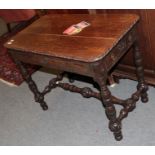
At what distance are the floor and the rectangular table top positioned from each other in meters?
0.76

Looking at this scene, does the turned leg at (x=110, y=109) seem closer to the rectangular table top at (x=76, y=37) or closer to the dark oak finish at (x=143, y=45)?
the rectangular table top at (x=76, y=37)

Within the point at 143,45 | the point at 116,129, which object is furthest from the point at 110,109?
the point at 143,45

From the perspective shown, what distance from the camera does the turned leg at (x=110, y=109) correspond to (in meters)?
1.67

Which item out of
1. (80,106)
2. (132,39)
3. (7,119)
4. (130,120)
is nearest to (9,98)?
(7,119)

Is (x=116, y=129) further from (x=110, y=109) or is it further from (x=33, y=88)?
(x=33, y=88)

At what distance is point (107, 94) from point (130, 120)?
0.53m

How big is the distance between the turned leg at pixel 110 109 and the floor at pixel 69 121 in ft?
0.31

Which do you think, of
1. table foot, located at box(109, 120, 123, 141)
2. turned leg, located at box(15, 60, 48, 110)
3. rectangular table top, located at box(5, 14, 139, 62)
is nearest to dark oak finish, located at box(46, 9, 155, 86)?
rectangular table top, located at box(5, 14, 139, 62)

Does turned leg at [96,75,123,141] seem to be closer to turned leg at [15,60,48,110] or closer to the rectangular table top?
the rectangular table top

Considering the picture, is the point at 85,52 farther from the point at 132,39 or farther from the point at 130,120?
the point at 130,120

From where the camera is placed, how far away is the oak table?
63.4 inches

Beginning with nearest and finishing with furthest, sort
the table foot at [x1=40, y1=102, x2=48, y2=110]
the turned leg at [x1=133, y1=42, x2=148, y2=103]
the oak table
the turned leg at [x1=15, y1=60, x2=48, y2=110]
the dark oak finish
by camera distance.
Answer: the oak table → the dark oak finish → the turned leg at [x1=133, y1=42, x2=148, y2=103] → the turned leg at [x1=15, y1=60, x2=48, y2=110] → the table foot at [x1=40, y1=102, x2=48, y2=110]

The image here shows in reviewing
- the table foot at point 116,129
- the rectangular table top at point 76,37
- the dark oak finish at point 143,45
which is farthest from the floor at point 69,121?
the rectangular table top at point 76,37

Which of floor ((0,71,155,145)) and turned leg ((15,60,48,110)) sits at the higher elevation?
turned leg ((15,60,48,110))
